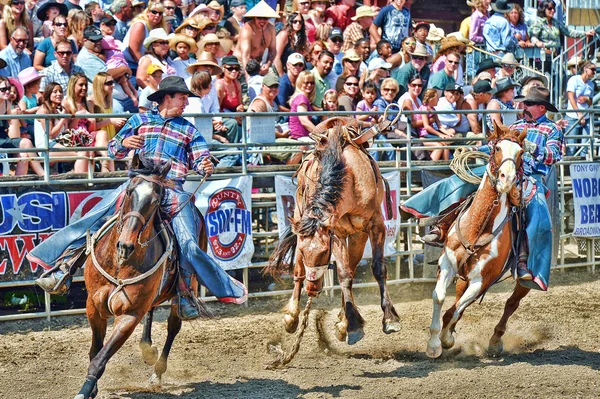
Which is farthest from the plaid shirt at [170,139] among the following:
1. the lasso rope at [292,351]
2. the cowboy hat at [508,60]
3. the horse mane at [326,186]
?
the cowboy hat at [508,60]

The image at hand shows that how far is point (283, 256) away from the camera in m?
9.06

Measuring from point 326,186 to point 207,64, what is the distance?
3.85 metres

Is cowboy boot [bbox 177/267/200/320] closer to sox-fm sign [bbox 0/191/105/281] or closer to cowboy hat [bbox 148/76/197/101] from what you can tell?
cowboy hat [bbox 148/76/197/101]

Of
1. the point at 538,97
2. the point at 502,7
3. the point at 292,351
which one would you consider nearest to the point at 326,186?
the point at 292,351

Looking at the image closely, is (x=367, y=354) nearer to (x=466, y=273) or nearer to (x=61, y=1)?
(x=466, y=273)

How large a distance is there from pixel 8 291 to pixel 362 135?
Result: 3942mm

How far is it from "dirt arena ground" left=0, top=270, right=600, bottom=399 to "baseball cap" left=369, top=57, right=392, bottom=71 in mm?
3629

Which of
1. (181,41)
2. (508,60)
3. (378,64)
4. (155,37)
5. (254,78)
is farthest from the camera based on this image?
(508,60)

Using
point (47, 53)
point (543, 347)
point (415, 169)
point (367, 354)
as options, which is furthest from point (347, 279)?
point (47, 53)

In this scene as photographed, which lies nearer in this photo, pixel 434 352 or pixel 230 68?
pixel 434 352

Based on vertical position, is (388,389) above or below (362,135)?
below

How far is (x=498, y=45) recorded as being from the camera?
15844mm

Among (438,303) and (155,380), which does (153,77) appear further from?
(438,303)

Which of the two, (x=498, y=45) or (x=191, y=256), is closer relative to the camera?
(x=191, y=256)
